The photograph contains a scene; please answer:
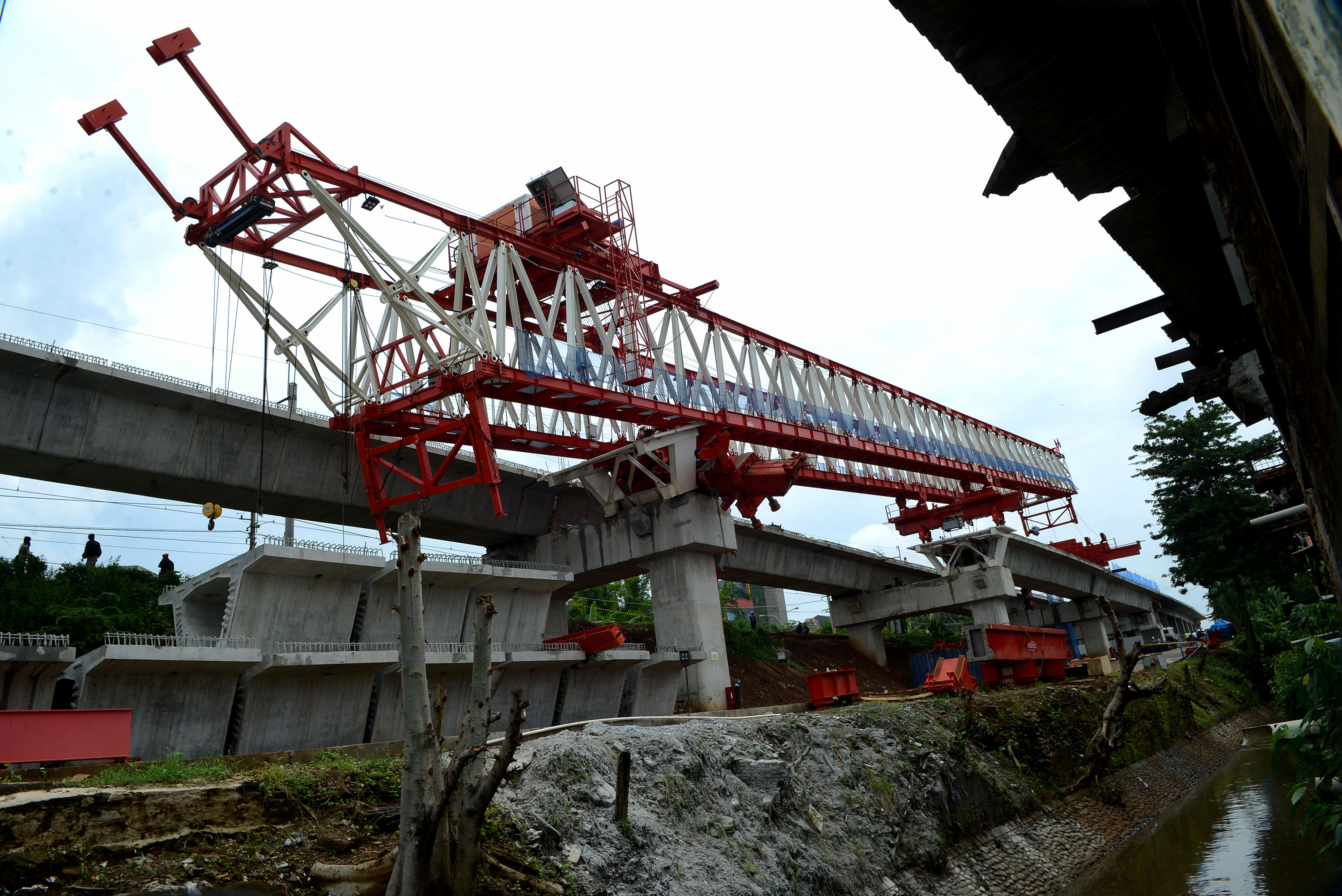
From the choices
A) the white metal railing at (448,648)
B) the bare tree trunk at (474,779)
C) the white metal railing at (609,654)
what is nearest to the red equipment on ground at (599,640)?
the white metal railing at (609,654)

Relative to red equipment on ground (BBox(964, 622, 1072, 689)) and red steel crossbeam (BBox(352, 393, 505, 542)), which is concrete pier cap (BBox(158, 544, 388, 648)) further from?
red equipment on ground (BBox(964, 622, 1072, 689))

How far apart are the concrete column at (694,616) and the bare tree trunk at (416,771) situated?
2392cm

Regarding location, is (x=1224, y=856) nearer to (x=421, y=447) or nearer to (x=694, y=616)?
(x=694, y=616)

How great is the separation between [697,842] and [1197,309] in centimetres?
1088

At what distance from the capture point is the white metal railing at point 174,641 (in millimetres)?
18672

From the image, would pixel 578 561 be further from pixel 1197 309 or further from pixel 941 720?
pixel 1197 309

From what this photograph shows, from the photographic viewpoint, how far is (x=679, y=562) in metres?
34.1

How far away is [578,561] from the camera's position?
117 feet

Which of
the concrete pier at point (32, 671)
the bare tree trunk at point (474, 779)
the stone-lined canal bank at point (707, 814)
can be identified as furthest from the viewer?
the concrete pier at point (32, 671)

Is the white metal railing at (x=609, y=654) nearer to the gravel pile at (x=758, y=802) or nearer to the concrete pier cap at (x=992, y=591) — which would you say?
the gravel pile at (x=758, y=802)

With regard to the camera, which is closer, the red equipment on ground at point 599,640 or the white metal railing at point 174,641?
the white metal railing at point 174,641

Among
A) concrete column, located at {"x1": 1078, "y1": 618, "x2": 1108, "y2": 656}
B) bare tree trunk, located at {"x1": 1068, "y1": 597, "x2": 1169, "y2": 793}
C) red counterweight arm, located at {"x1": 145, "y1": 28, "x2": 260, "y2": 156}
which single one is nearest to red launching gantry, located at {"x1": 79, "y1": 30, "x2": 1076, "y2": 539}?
red counterweight arm, located at {"x1": 145, "y1": 28, "x2": 260, "y2": 156}

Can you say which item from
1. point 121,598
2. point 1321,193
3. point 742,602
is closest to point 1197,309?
point 1321,193

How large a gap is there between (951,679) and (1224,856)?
33.0 feet
